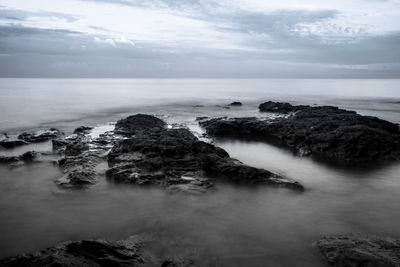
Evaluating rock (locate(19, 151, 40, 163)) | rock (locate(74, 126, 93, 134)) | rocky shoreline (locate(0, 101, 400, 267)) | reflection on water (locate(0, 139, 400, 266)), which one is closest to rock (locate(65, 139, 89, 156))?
rocky shoreline (locate(0, 101, 400, 267))

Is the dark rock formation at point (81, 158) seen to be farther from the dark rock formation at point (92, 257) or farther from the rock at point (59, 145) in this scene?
the dark rock formation at point (92, 257)

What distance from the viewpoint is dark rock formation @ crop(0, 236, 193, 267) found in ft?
17.2

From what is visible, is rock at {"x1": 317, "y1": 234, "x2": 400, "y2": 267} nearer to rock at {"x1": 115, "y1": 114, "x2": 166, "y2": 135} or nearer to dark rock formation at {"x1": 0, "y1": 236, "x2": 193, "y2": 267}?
dark rock formation at {"x1": 0, "y1": 236, "x2": 193, "y2": 267}

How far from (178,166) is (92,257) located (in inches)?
229

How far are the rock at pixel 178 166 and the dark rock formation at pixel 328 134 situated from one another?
5.20 meters

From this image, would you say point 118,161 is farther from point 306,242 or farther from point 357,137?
point 357,137

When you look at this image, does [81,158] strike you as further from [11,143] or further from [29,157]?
[11,143]

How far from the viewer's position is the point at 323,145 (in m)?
15.2

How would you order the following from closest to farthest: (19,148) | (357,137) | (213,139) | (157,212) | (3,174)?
1. (157,212)
2. (3,174)
3. (357,137)
4. (19,148)
5. (213,139)

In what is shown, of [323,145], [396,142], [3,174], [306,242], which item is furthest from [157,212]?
[396,142]

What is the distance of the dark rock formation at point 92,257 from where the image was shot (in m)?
5.25

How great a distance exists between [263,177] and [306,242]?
146 inches

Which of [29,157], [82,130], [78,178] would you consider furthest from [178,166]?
[82,130]

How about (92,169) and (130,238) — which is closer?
(130,238)
